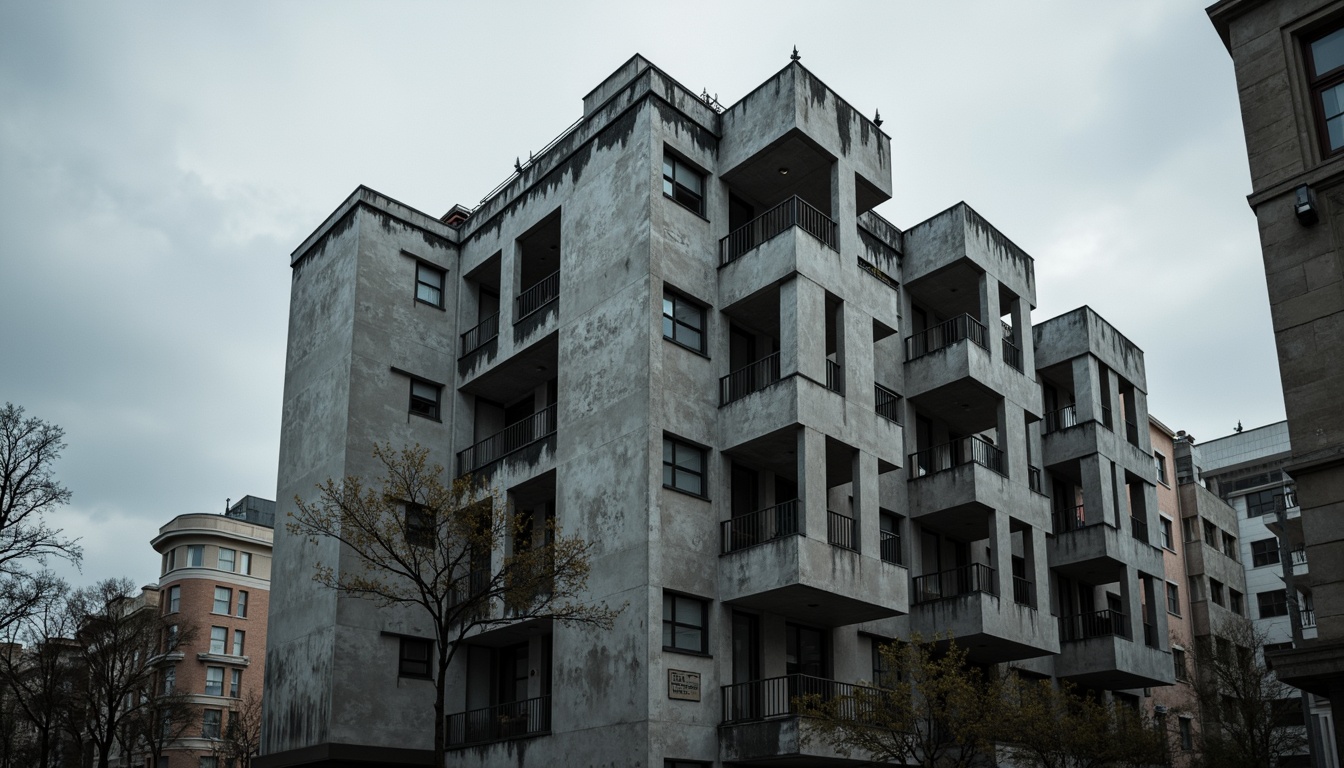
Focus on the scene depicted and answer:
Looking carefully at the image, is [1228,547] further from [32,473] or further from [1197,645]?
[32,473]

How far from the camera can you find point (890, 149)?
38594 mm

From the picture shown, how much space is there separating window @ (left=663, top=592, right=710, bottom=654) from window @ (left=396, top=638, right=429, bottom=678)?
10308mm

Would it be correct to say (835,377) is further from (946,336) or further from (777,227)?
(946,336)

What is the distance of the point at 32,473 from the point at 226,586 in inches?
2077

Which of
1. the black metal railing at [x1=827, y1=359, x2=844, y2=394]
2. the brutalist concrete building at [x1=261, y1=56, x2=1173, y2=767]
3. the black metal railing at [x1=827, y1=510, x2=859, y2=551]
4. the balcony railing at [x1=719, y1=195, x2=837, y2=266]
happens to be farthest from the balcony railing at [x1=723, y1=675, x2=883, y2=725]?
the balcony railing at [x1=719, y1=195, x2=837, y2=266]

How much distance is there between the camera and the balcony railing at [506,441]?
3734 centimetres

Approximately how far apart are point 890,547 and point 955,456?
605cm

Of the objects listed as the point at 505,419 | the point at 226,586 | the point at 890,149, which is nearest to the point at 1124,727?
the point at 890,149

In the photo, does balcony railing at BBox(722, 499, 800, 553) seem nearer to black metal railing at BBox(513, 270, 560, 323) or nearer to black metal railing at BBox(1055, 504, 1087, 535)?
black metal railing at BBox(513, 270, 560, 323)

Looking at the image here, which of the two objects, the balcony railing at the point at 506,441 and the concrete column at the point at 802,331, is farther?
the balcony railing at the point at 506,441

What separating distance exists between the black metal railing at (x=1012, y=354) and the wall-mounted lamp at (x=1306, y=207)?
77.2 ft

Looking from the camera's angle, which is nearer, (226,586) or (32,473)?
(32,473)

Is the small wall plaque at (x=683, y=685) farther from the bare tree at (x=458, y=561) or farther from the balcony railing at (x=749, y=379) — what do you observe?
the balcony railing at (x=749, y=379)

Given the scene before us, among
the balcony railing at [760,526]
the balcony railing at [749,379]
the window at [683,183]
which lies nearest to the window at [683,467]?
the balcony railing at [760,526]
